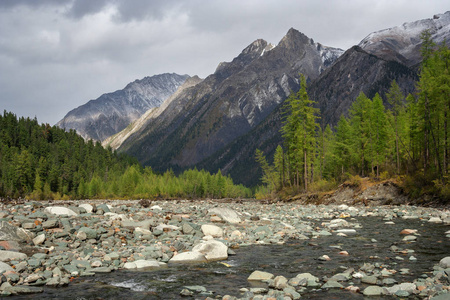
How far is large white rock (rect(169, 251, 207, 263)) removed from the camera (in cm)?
1221

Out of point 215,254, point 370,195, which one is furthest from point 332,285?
point 370,195

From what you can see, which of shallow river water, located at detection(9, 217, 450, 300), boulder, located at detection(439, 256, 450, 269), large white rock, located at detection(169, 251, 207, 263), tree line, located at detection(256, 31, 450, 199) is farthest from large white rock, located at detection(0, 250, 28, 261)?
tree line, located at detection(256, 31, 450, 199)

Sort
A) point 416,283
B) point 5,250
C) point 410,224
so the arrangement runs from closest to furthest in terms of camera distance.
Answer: point 416,283 < point 5,250 < point 410,224

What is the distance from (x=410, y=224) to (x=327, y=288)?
14.8 meters

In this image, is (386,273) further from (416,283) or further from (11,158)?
(11,158)

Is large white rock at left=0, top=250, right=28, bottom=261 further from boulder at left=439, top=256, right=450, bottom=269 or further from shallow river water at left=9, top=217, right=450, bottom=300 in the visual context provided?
boulder at left=439, top=256, right=450, bottom=269

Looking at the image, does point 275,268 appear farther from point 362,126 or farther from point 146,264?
point 362,126

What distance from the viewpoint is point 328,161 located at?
66.8 m

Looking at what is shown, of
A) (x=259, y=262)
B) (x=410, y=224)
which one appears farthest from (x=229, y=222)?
(x=410, y=224)

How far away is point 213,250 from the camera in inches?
508

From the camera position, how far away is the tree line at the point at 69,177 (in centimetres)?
10894

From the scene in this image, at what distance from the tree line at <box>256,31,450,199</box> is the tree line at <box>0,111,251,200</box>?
5719cm

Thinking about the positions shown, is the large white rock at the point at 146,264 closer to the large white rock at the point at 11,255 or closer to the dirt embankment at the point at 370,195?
the large white rock at the point at 11,255

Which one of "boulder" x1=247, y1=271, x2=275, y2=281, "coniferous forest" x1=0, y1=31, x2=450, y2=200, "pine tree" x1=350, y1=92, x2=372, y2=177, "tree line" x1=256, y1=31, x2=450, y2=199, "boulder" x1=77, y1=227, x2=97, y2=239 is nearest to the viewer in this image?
"boulder" x1=247, y1=271, x2=275, y2=281
